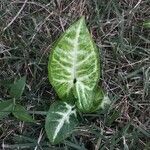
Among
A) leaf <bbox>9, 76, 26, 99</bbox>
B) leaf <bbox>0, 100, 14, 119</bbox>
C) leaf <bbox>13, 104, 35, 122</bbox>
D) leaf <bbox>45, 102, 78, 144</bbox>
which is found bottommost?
leaf <bbox>45, 102, 78, 144</bbox>

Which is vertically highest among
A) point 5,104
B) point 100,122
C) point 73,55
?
point 73,55

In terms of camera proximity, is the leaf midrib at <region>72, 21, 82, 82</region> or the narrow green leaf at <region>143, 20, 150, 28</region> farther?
the narrow green leaf at <region>143, 20, 150, 28</region>

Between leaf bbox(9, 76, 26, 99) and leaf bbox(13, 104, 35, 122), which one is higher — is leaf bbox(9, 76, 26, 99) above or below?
above

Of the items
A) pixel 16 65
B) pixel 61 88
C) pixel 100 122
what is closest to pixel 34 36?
pixel 16 65

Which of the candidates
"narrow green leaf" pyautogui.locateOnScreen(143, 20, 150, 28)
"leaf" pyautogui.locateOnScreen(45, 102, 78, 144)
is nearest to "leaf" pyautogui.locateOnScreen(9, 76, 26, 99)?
"leaf" pyautogui.locateOnScreen(45, 102, 78, 144)

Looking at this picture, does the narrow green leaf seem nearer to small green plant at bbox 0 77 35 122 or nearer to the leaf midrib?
the leaf midrib

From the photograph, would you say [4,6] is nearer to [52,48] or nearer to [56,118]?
[52,48]

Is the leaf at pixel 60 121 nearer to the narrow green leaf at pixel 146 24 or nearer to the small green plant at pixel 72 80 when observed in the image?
the small green plant at pixel 72 80
